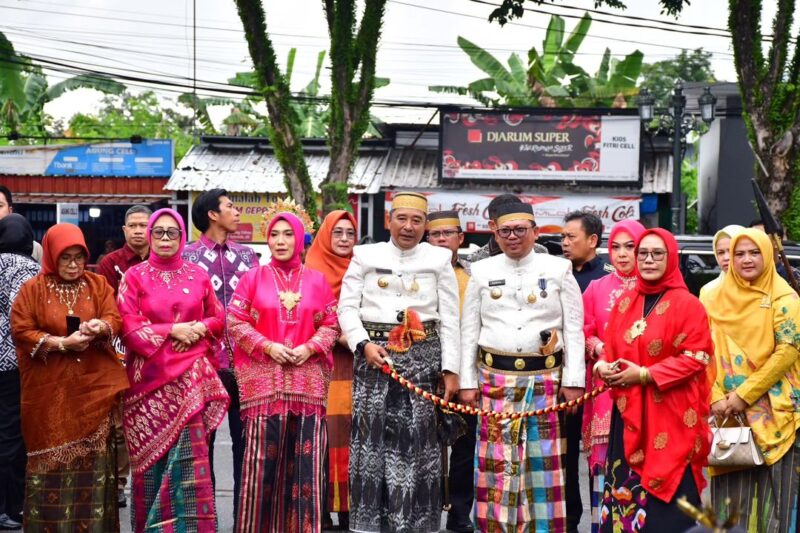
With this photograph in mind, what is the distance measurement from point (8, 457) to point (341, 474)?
2.09m

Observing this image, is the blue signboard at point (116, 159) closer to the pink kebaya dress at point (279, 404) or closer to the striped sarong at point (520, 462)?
the pink kebaya dress at point (279, 404)

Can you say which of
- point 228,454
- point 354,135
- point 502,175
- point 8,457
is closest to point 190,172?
point 502,175

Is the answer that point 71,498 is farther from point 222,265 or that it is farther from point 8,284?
point 222,265

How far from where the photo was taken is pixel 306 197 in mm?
18562

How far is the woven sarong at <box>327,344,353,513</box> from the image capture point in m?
7.10

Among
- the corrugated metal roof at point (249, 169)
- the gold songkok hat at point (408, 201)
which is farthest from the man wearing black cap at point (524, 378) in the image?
the corrugated metal roof at point (249, 169)

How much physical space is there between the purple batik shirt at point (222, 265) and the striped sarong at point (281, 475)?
0.91 metres

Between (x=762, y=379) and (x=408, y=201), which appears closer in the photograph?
(x=762, y=379)

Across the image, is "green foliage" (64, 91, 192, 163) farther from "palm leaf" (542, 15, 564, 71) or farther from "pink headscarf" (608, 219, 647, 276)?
"pink headscarf" (608, 219, 647, 276)

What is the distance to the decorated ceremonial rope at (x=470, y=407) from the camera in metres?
5.95

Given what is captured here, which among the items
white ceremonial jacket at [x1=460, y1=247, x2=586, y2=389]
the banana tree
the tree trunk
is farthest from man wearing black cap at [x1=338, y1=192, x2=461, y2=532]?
the banana tree

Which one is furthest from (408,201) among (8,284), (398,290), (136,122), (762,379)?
(136,122)

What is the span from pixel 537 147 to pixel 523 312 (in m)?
18.3

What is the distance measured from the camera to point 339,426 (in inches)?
283
